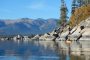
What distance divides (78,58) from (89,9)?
127768 mm

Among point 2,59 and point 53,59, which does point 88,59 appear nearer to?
point 53,59

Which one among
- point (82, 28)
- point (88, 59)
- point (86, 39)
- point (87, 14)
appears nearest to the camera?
point (88, 59)

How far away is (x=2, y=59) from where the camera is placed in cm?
7538

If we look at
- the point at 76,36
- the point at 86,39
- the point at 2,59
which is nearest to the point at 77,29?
the point at 76,36

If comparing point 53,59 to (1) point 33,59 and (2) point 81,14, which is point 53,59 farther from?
(2) point 81,14

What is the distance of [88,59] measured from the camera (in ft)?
221

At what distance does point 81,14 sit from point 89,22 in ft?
124

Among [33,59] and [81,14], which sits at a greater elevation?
[81,14]

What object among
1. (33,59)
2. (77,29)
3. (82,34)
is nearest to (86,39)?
(82,34)

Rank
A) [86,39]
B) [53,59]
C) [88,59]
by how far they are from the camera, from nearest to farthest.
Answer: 1. [88,59]
2. [53,59]
3. [86,39]

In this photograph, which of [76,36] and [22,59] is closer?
[22,59]

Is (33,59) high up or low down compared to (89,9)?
down

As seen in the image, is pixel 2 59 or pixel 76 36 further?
pixel 76 36

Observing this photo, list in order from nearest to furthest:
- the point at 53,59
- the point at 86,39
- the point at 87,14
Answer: the point at 53,59
the point at 86,39
the point at 87,14
